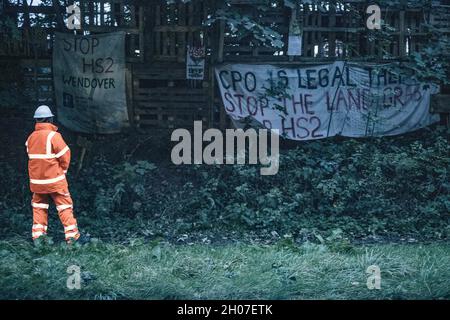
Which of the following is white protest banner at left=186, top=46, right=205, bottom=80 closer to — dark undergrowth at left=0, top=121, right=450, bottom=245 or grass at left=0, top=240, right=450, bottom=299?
dark undergrowth at left=0, top=121, right=450, bottom=245

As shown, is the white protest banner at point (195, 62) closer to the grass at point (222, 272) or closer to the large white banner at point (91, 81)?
the large white banner at point (91, 81)

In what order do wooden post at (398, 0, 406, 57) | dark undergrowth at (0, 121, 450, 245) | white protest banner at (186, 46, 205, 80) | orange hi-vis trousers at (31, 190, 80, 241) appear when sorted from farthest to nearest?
1. wooden post at (398, 0, 406, 57)
2. white protest banner at (186, 46, 205, 80)
3. dark undergrowth at (0, 121, 450, 245)
4. orange hi-vis trousers at (31, 190, 80, 241)

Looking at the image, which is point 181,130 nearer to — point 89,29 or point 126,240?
point 89,29

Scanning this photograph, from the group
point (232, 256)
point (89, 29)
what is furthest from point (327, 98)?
point (232, 256)

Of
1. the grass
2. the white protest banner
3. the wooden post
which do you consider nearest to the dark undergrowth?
the grass

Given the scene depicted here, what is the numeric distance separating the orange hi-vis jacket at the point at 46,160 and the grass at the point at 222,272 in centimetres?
93

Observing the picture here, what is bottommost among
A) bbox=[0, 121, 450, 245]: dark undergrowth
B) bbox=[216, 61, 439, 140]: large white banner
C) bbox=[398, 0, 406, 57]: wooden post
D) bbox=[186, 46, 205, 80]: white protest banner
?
bbox=[0, 121, 450, 245]: dark undergrowth

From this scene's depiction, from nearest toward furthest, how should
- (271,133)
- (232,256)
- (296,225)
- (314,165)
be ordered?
(232,256), (296,225), (314,165), (271,133)

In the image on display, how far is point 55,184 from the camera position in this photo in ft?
24.6

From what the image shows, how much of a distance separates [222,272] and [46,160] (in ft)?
10.7

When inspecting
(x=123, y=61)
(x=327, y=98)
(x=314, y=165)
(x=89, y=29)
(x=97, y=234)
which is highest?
(x=89, y=29)

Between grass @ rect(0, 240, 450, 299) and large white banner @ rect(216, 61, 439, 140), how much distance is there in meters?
5.73

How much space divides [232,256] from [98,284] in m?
1.90

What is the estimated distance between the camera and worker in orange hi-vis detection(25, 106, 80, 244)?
749cm
